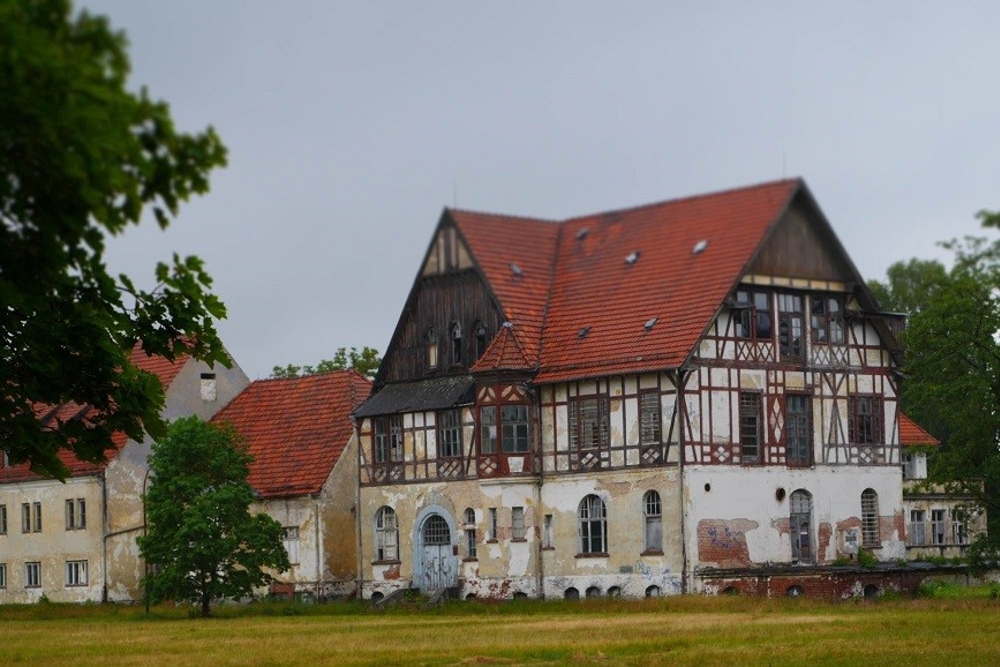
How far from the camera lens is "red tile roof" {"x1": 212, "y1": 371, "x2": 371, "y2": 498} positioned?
229ft

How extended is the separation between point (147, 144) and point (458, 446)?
48.1m

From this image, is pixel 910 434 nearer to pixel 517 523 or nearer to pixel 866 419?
pixel 866 419

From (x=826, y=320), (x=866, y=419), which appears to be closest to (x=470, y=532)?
(x=826, y=320)

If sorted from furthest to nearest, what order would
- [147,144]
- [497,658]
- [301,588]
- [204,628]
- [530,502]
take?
[301,588] → [530,502] → [204,628] → [497,658] → [147,144]

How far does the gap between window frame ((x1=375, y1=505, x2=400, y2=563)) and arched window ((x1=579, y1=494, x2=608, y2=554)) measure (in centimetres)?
807

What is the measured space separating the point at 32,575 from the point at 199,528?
65.7ft

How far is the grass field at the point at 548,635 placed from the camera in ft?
116

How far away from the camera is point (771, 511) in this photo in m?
61.6

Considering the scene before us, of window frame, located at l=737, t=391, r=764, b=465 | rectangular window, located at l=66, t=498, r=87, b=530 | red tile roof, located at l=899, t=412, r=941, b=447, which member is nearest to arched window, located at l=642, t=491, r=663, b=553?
window frame, located at l=737, t=391, r=764, b=465

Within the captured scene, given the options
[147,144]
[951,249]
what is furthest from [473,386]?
[147,144]

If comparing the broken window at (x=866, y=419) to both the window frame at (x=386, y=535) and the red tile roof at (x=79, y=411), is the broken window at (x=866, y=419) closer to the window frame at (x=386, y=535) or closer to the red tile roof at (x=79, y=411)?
the window frame at (x=386, y=535)

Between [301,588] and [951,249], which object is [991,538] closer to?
[951,249]

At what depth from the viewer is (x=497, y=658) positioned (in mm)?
35844

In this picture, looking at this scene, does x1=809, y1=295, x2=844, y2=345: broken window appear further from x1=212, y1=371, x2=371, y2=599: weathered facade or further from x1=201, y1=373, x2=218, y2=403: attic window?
x1=201, y1=373, x2=218, y2=403: attic window
